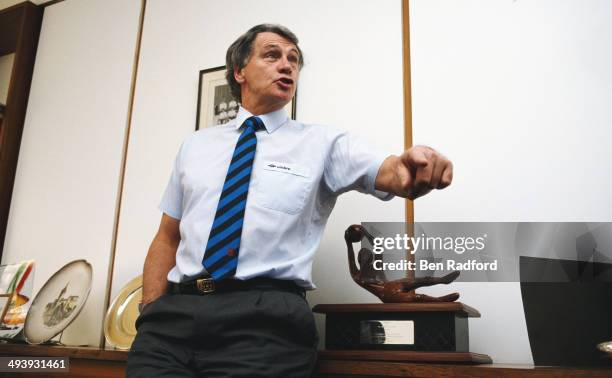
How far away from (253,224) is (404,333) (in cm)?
54

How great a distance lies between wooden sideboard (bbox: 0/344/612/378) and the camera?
1337mm

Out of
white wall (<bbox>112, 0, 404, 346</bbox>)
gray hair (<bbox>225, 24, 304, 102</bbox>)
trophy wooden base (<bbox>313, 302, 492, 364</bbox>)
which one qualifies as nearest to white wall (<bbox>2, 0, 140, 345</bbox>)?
white wall (<bbox>112, 0, 404, 346</bbox>)

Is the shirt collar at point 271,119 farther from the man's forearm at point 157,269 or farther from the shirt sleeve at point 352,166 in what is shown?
the man's forearm at point 157,269

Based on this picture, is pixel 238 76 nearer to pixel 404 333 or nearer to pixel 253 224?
pixel 253 224

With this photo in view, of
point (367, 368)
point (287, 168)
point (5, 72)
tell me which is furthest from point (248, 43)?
point (5, 72)

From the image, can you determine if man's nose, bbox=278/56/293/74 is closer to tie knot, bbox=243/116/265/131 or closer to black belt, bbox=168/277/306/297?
tie knot, bbox=243/116/265/131

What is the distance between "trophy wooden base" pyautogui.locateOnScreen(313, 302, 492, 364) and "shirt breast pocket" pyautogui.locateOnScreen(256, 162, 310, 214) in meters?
0.37

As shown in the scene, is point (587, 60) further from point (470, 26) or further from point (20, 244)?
point (20, 244)

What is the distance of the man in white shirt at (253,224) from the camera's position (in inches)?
55.5

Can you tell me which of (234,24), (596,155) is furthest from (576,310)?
(234,24)

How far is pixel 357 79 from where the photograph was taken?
89.4 inches

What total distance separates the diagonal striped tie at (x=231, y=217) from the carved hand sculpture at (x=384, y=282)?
43cm

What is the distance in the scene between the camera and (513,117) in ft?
6.50

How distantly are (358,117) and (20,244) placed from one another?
1.95 metres
